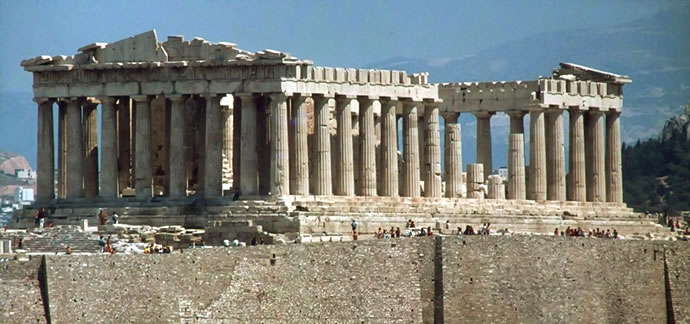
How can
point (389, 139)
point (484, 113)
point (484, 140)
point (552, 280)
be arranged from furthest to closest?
point (484, 140)
point (484, 113)
point (389, 139)
point (552, 280)

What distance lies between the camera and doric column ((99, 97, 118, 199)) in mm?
129000

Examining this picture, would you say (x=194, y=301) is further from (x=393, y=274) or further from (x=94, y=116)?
(x=94, y=116)

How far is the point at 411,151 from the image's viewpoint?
134 meters

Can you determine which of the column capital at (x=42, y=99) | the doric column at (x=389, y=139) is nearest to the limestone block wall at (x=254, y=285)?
the doric column at (x=389, y=139)

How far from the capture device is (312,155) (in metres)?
129

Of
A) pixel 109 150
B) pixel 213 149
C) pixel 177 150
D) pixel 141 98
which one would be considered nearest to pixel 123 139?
pixel 109 150

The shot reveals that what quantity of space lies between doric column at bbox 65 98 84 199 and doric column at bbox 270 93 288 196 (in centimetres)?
978

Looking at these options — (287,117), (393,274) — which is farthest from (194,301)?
(287,117)

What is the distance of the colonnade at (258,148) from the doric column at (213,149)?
0.15ft

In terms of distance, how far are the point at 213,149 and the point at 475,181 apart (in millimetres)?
17118

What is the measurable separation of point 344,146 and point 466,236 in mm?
14280

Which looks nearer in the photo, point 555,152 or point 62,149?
point 62,149

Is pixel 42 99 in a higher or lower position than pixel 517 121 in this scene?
higher

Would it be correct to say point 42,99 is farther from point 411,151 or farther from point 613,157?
point 613,157
